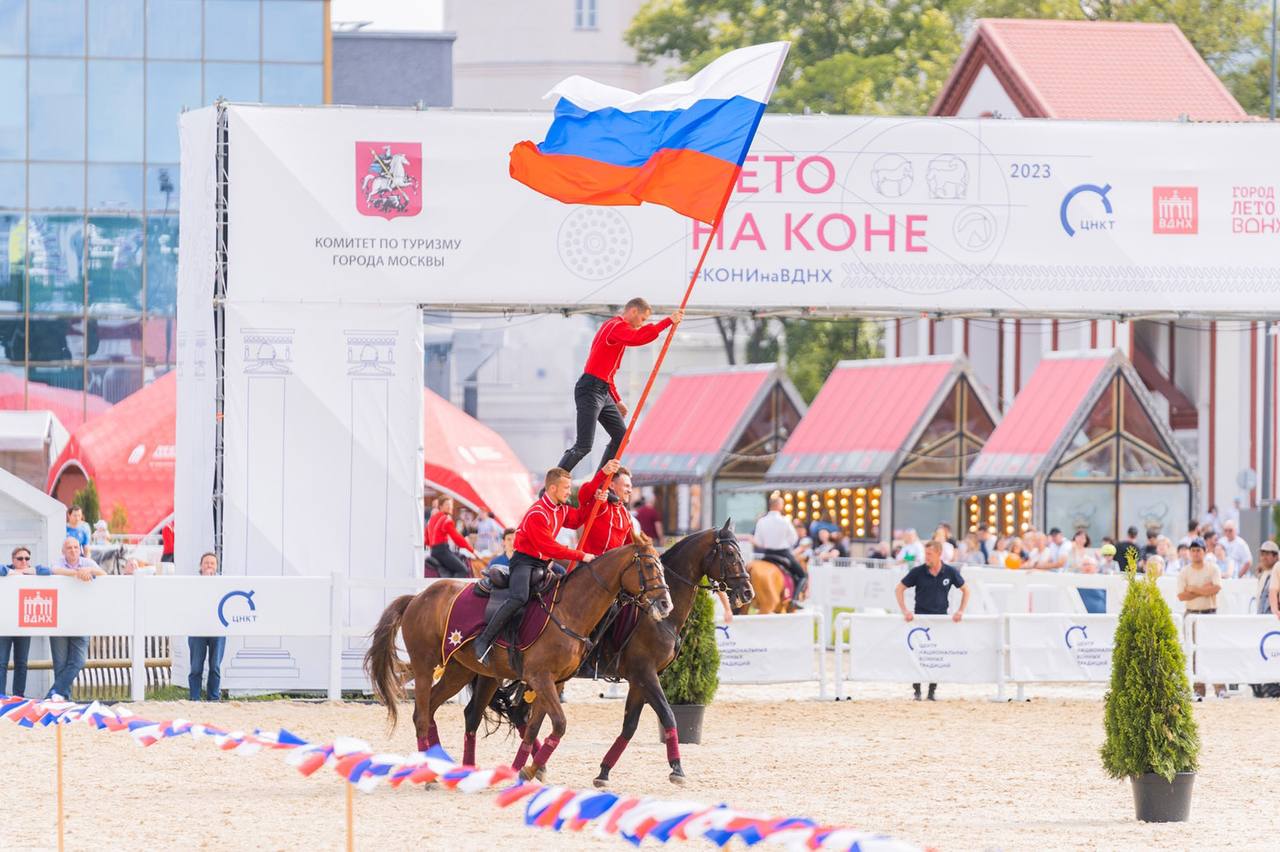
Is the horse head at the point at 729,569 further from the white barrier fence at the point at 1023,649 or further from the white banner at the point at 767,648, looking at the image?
the white barrier fence at the point at 1023,649

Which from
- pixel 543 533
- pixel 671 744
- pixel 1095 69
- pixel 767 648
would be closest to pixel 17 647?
pixel 767 648

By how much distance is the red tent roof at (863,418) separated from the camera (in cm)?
4803

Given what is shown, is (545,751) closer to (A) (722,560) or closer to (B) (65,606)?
(A) (722,560)

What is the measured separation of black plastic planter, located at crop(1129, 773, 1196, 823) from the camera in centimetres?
1368

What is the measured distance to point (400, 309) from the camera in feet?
71.0

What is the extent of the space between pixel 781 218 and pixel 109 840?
36.2ft

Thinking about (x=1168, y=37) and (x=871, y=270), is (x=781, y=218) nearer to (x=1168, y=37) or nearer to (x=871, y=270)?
(x=871, y=270)

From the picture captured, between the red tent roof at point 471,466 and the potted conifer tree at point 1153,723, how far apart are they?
70.2 ft

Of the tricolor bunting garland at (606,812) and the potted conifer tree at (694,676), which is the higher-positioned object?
the tricolor bunting garland at (606,812)

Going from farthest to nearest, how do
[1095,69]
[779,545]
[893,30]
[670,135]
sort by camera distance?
1. [893,30]
2. [1095,69]
3. [779,545]
4. [670,135]

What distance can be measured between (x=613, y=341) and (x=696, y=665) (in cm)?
444

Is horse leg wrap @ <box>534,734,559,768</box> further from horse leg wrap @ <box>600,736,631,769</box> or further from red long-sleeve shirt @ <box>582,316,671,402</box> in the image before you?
red long-sleeve shirt @ <box>582,316,671,402</box>

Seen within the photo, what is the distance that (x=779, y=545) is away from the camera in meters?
28.3

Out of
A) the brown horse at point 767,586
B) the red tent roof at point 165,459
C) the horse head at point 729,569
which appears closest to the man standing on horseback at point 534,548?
the horse head at point 729,569
